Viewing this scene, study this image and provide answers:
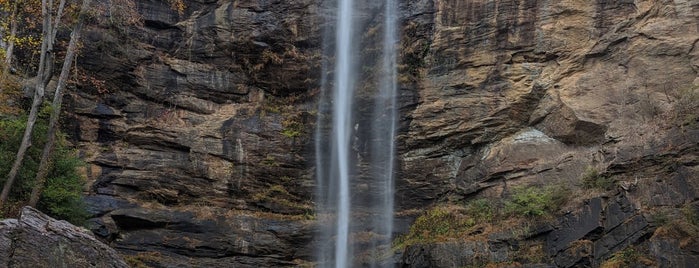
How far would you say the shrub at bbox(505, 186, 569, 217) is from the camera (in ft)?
48.6

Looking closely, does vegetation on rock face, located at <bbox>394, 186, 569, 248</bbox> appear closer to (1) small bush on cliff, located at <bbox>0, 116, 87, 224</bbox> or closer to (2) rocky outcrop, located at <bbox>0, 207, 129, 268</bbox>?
(1) small bush on cliff, located at <bbox>0, 116, 87, 224</bbox>

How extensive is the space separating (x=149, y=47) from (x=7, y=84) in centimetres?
433

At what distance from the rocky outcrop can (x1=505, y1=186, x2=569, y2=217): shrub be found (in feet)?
30.6

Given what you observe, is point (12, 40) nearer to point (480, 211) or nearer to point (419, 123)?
point (419, 123)

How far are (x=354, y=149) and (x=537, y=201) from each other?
5.70 meters

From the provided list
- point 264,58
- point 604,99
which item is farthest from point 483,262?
point 264,58

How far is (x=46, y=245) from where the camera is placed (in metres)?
9.07

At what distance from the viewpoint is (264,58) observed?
1983cm

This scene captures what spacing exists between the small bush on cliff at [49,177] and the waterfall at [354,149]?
20.0ft

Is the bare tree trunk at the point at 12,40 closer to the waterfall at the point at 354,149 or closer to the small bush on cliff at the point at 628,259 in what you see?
the waterfall at the point at 354,149

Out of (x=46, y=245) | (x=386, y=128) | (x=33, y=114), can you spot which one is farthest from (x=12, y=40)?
(x=386, y=128)

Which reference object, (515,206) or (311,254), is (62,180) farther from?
(515,206)

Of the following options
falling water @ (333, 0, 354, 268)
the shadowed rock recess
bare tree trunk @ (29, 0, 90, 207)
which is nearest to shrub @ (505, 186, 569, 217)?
the shadowed rock recess

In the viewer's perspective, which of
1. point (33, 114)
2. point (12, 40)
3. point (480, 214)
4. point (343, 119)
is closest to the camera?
point (33, 114)
